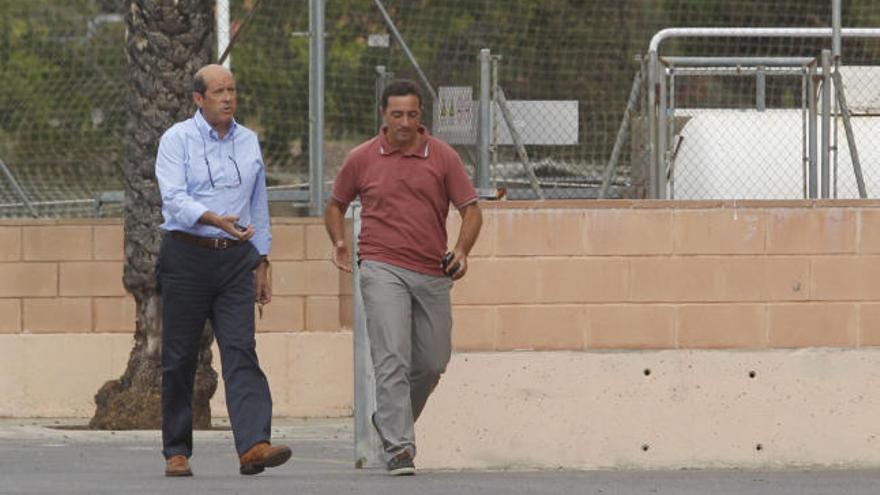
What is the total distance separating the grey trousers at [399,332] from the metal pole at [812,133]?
4066 millimetres

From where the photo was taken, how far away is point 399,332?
989 centimetres

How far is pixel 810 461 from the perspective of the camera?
10.9 meters

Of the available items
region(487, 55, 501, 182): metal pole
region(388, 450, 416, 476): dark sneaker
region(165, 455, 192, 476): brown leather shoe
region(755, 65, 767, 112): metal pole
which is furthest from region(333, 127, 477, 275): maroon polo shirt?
region(755, 65, 767, 112): metal pole

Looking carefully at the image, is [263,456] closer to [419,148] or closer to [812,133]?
[419,148]

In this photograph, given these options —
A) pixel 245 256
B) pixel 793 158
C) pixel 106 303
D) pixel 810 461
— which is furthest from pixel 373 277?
pixel 106 303

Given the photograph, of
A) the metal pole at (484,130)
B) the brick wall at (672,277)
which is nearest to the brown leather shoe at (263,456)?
the brick wall at (672,277)

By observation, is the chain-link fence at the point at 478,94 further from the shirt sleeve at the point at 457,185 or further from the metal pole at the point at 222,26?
the shirt sleeve at the point at 457,185

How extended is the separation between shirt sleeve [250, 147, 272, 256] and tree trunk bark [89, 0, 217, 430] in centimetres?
428

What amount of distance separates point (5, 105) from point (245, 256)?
7.14 m

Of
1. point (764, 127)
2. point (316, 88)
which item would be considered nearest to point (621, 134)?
point (764, 127)

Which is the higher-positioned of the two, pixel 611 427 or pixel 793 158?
pixel 793 158

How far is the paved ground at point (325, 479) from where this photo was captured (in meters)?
9.44

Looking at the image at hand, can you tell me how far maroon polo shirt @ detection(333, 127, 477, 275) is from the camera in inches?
388

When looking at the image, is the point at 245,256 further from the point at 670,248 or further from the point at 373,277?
the point at 670,248
